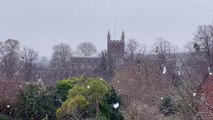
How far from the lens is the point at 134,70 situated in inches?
1120

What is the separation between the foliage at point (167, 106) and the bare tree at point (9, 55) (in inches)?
708

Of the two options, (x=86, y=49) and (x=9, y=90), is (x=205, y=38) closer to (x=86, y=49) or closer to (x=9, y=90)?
(x=9, y=90)

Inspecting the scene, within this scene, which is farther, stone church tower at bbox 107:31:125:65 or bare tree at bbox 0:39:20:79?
stone church tower at bbox 107:31:125:65

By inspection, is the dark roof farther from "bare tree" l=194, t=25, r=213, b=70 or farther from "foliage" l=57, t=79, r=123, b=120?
"bare tree" l=194, t=25, r=213, b=70

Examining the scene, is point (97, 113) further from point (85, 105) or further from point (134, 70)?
point (134, 70)

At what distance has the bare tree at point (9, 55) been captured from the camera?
40.8 metres

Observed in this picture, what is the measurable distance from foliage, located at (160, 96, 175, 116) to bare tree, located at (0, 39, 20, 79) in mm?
17983

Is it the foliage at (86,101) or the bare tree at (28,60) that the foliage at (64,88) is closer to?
the foliage at (86,101)

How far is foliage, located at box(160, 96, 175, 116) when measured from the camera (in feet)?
71.1

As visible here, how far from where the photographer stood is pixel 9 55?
1766 inches

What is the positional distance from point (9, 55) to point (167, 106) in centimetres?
2547

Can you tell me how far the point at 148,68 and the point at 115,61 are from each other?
16.7 meters

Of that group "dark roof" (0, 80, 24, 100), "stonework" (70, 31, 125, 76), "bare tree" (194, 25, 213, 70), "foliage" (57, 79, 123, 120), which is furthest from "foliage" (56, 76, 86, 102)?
"stonework" (70, 31, 125, 76)

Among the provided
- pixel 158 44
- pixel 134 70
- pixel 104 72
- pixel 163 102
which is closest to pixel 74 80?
pixel 163 102
